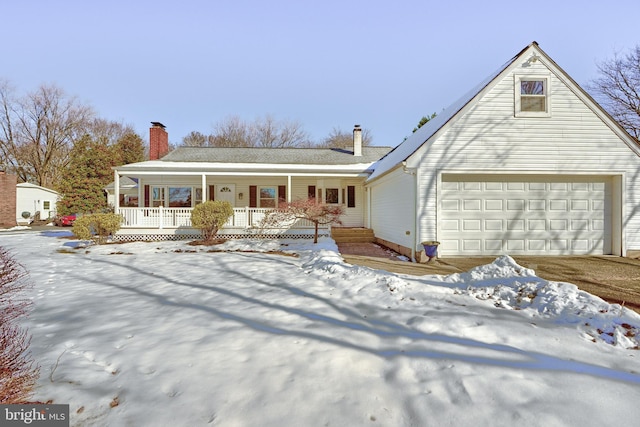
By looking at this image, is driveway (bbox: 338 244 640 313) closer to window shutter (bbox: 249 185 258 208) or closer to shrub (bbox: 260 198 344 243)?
shrub (bbox: 260 198 344 243)

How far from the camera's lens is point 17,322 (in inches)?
170

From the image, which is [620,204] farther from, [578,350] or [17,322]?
[17,322]

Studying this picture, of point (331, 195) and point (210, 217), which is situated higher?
point (331, 195)

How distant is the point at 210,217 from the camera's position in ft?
41.8

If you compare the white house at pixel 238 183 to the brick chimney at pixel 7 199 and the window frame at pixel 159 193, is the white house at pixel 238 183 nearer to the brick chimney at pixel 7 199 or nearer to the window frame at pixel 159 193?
the window frame at pixel 159 193

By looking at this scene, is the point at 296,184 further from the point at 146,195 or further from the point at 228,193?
the point at 146,195

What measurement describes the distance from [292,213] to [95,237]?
8.23 meters

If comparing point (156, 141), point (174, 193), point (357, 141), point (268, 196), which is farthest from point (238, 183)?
point (357, 141)

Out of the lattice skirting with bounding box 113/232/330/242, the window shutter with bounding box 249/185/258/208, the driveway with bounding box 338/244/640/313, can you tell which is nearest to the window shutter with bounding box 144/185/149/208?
the lattice skirting with bounding box 113/232/330/242

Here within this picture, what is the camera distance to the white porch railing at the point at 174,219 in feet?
45.8

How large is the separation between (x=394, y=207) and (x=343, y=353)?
882cm

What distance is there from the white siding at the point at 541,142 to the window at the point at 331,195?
26.7 feet

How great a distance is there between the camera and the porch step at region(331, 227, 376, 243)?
14.3 metres

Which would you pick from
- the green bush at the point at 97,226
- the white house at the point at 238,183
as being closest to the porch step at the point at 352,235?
the white house at the point at 238,183
